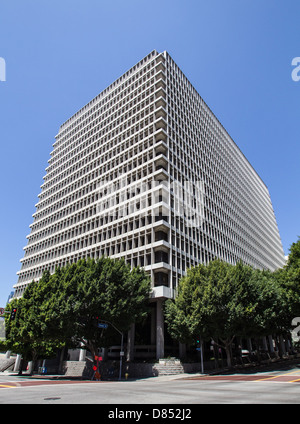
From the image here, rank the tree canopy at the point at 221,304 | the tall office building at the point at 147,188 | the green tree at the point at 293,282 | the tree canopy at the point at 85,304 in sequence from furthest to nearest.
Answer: the tall office building at the point at 147,188
the green tree at the point at 293,282
the tree canopy at the point at 221,304
the tree canopy at the point at 85,304

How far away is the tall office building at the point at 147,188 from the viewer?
148 feet

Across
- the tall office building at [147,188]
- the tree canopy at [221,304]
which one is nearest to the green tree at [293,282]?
the tree canopy at [221,304]

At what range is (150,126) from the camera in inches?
2096

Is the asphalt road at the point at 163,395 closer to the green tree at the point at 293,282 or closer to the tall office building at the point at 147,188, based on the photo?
the green tree at the point at 293,282

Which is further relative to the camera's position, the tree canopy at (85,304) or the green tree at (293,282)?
the green tree at (293,282)

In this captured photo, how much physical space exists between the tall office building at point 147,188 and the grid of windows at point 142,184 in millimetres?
233

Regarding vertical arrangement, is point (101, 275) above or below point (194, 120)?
below

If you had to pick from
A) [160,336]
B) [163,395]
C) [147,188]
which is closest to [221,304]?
[160,336]

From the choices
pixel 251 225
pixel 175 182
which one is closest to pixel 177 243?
pixel 175 182

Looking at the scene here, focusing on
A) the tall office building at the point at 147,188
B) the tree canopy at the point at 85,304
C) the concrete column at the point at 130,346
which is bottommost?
the concrete column at the point at 130,346

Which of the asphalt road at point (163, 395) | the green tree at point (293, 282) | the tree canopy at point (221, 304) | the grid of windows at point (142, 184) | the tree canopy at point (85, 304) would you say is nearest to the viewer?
the asphalt road at point (163, 395)

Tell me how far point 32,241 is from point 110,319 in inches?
2061

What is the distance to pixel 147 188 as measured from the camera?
47469 mm
